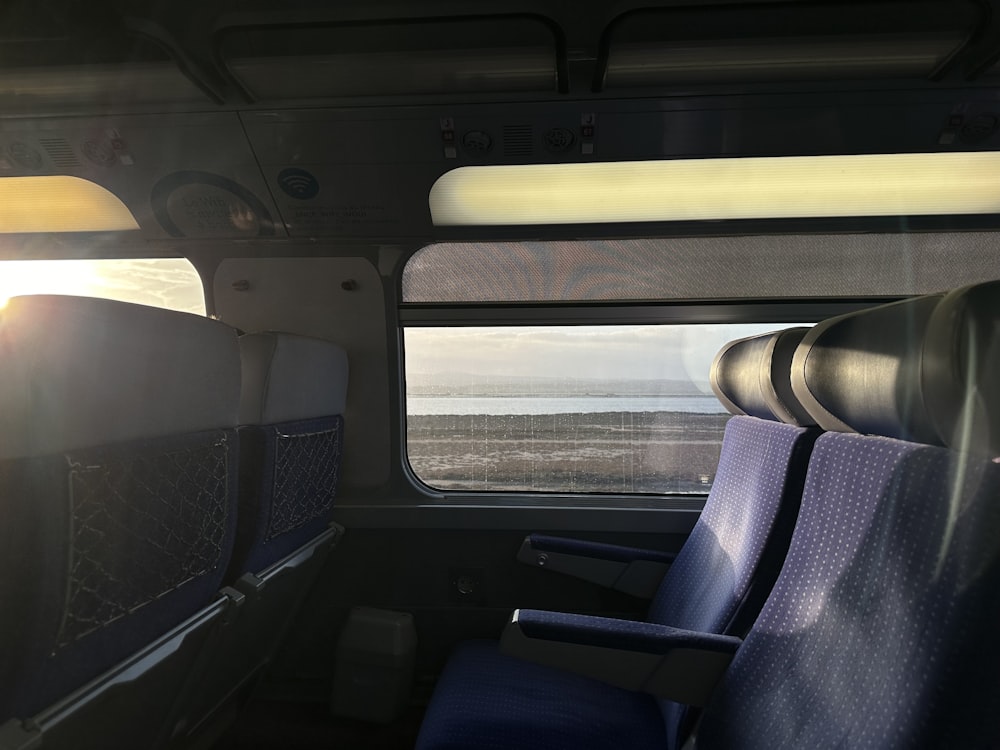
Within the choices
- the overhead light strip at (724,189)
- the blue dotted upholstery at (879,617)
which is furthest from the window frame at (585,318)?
the blue dotted upholstery at (879,617)

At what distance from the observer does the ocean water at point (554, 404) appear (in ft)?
9.35

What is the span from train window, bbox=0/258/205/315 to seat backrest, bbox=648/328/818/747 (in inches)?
93.4

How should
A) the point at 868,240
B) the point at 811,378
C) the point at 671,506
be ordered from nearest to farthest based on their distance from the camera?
1. the point at 811,378
2. the point at 868,240
3. the point at 671,506

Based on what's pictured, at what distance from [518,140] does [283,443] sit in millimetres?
1326

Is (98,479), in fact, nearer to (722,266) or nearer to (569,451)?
(569,451)

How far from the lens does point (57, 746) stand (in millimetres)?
1245

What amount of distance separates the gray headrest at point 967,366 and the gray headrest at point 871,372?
1.2 inches

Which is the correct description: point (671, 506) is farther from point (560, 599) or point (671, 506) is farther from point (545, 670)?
point (545, 670)

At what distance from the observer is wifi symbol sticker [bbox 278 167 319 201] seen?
2.49 metres

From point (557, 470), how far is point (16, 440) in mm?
2241

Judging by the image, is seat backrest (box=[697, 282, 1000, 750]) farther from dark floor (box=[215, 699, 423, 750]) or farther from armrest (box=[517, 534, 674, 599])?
dark floor (box=[215, 699, 423, 750])

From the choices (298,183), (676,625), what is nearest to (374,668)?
(676,625)

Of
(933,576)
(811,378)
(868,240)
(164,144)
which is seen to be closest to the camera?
(933,576)

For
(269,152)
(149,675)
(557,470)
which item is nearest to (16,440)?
(149,675)
